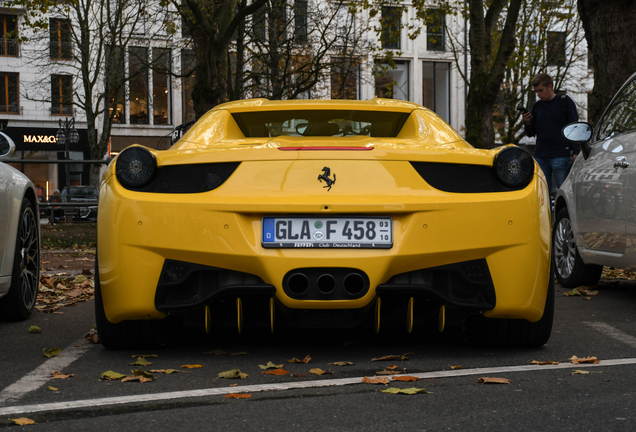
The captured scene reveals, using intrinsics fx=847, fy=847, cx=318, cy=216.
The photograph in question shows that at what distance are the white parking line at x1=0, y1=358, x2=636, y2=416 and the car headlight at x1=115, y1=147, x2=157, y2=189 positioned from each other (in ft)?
3.29

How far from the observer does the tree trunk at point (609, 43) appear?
10.3 metres

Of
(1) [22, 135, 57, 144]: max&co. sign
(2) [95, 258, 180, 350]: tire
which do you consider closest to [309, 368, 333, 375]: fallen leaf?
(2) [95, 258, 180, 350]: tire

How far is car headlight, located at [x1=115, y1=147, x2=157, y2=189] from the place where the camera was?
12.1 feet

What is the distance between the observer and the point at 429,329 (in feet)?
15.1

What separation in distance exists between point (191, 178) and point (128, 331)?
0.85 metres

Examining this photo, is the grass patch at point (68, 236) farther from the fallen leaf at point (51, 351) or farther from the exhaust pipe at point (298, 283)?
the exhaust pipe at point (298, 283)

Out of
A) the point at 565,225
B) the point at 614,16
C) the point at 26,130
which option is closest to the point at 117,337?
the point at 565,225

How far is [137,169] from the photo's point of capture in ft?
12.1

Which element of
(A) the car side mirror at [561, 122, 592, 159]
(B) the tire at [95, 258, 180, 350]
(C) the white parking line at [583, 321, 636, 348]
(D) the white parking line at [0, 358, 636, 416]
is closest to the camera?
(D) the white parking line at [0, 358, 636, 416]

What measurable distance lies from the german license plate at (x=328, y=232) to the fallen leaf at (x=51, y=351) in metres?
1.28

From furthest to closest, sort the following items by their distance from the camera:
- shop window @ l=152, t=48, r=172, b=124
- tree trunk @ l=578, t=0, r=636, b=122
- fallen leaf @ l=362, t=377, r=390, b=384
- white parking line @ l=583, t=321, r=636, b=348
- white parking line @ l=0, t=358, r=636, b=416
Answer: shop window @ l=152, t=48, r=172, b=124 < tree trunk @ l=578, t=0, r=636, b=122 < white parking line @ l=583, t=321, r=636, b=348 < fallen leaf @ l=362, t=377, r=390, b=384 < white parking line @ l=0, t=358, r=636, b=416

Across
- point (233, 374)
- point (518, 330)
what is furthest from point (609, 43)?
point (233, 374)

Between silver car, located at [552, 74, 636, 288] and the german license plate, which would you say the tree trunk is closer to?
silver car, located at [552, 74, 636, 288]

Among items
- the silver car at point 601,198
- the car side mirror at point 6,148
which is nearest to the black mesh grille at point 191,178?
the car side mirror at point 6,148
